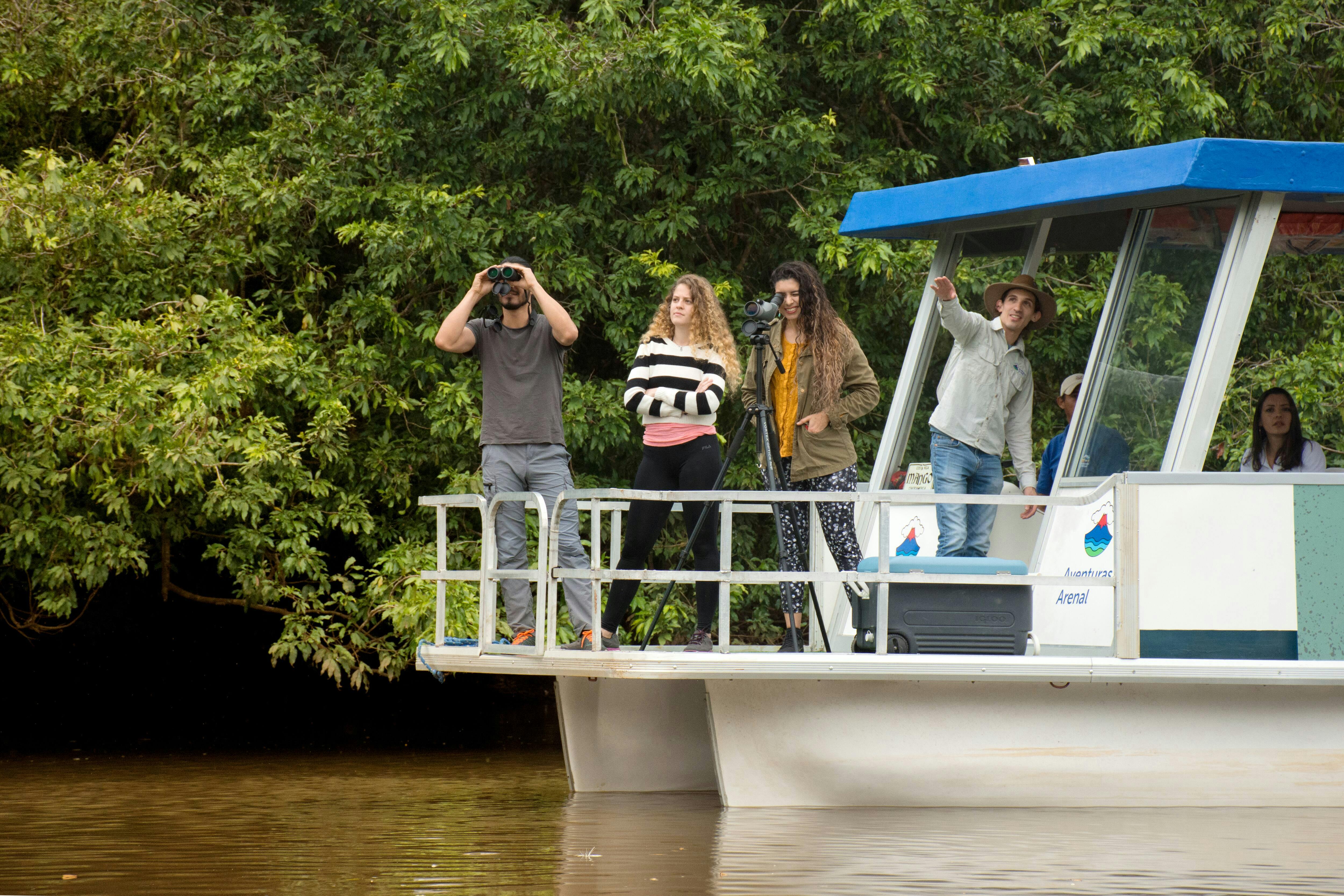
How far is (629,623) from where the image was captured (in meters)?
11.5

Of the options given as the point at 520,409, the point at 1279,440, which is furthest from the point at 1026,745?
the point at 520,409

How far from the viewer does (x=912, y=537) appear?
8.51m

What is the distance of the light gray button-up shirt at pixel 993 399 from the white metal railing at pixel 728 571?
0.76 meters

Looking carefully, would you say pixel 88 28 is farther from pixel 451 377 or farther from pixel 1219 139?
pixel 1219 139

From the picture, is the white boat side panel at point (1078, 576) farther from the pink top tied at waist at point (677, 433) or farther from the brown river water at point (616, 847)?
the pink top tied at waist at point (677, 433)

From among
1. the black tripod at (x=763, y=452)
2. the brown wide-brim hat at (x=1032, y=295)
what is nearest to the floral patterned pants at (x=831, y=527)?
the black tripod at (x=763, y=452)

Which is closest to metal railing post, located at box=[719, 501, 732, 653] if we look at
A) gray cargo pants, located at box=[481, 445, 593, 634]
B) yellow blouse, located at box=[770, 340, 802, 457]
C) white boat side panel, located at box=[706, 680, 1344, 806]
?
white boat side panel, located at box=[706, 680, 1344, 806]

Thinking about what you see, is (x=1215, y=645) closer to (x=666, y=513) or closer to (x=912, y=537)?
(x=912, y=537)

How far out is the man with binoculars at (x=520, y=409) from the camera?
7293mm

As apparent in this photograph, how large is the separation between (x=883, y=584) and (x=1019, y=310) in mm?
1789

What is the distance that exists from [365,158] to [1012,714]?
264 inches

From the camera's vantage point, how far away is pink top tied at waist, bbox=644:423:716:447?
23.1 feet

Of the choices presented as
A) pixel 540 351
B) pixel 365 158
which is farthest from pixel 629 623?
pixel 540 351

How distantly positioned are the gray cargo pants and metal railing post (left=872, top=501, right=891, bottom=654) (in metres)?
1.26
